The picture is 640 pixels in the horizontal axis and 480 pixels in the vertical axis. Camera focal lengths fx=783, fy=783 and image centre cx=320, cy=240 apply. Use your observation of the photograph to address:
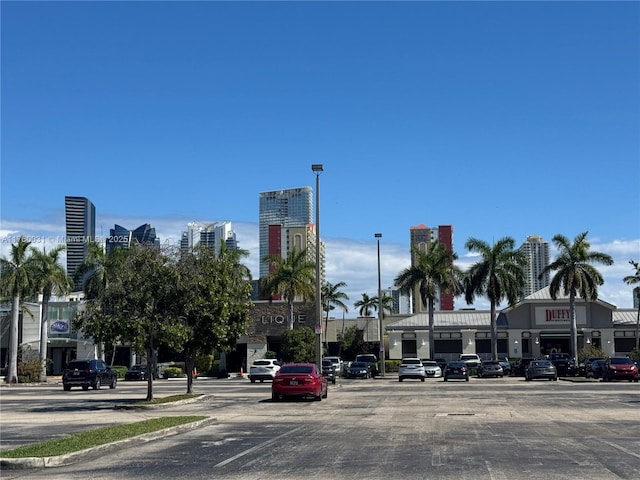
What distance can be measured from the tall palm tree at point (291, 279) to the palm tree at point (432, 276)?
364 inches

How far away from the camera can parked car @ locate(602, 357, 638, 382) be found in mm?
47688

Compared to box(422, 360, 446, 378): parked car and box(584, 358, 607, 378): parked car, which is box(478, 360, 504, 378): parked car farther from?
box(584, 358, 607, 378): parked car

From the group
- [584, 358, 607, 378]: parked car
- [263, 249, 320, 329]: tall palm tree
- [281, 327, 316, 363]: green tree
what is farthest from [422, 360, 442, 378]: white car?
[263, 249, 320, 329]: tall palm tree

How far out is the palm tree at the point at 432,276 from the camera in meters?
69.7

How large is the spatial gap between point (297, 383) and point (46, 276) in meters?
32.0

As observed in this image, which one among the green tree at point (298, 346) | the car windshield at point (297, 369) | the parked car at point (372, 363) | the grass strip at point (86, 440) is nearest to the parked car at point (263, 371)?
the green tree at point (298, 346)

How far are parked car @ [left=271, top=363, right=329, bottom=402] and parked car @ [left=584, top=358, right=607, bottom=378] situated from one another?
27537mm

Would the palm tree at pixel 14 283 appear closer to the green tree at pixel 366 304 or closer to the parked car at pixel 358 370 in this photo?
the parked car at pixel 358 370

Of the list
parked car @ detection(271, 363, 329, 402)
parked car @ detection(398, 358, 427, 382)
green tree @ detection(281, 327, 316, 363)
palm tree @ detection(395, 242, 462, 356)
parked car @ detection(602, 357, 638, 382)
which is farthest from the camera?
palm tree @ detection(395, 242, 462, 356)

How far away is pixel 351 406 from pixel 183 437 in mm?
10894

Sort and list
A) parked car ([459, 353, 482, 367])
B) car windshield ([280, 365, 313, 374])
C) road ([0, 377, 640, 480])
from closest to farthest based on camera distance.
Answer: road ([0, 377, 640, 480]) → car windshield ([280, 365, 313, 374]) → parked car ([459, 353, 482, 367])

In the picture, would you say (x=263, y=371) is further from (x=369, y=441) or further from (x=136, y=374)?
(x=369, y=441)

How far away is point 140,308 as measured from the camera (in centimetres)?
2692

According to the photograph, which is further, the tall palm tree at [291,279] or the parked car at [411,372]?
the tall palm tree at [291,279]
